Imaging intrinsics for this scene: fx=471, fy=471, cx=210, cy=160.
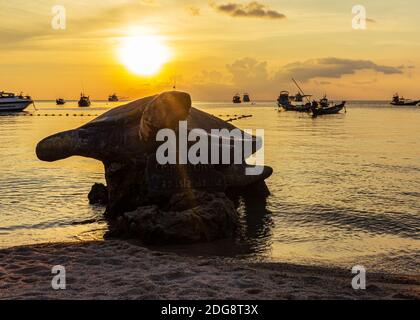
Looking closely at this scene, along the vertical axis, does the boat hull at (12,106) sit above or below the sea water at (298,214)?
above

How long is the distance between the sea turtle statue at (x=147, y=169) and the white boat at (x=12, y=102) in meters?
90.6

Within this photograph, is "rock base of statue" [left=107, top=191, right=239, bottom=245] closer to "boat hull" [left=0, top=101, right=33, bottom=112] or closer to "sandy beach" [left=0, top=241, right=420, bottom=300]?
"sandy beach" [left=0, top=241, right=420, bottom=300]

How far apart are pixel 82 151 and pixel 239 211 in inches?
173

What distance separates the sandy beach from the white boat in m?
95.2

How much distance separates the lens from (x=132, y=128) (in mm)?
11961

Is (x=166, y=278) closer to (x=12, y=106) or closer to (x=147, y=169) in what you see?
(x=147, y=169)

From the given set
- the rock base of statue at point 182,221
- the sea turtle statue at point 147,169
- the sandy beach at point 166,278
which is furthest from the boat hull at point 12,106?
the sandy beach at point 166,278

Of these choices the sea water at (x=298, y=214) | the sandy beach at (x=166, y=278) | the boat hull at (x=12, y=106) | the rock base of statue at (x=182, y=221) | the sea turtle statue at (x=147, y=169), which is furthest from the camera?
the boat hull at (x=12, y=106)

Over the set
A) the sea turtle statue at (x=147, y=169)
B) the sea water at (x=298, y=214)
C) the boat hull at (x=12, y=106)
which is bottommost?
the sea water at (x=298, y=214)

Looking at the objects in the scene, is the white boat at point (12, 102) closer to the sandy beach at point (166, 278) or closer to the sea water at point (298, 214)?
the sea water at point (298, 214)

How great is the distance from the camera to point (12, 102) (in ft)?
315

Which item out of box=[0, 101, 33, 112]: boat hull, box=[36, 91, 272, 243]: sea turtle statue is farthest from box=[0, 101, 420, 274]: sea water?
box=[0, 101, 33, 112]: boat hull

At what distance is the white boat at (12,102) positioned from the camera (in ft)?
312
